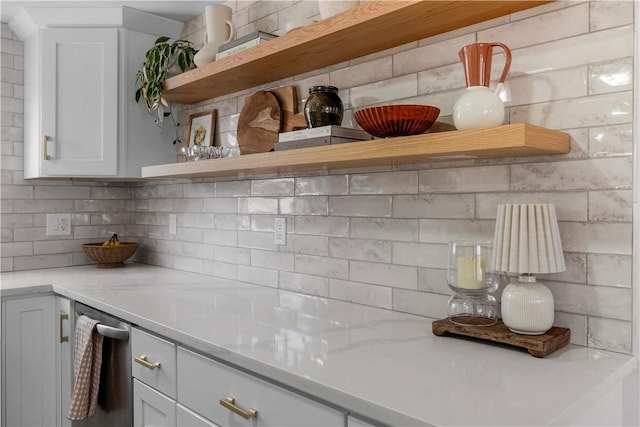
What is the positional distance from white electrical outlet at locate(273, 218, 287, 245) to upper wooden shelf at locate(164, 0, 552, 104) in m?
0.61

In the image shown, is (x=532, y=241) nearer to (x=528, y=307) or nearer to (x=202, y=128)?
(x=528, y=307)

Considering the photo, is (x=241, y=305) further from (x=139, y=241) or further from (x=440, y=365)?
(x=139, y=241)

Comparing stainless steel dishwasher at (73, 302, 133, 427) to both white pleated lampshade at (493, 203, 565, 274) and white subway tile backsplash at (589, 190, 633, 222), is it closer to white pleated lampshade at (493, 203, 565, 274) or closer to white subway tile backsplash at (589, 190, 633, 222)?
white pleated lampshade at (493, 203, 565, 274)

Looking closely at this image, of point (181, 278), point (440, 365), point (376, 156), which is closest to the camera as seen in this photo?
point (440, 365)

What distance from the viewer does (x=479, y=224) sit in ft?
4.97

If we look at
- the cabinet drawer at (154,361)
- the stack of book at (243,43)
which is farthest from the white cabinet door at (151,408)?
the stack of book at (243,43)

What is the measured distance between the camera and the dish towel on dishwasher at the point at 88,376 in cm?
196

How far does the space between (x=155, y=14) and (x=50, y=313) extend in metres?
1.61

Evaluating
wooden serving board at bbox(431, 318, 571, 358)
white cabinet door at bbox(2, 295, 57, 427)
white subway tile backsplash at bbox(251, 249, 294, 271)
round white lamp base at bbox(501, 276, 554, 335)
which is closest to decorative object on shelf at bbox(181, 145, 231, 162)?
white subway tile backsplash at bbox(251, 249, 294, 271)

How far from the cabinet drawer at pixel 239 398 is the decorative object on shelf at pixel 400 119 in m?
0.75

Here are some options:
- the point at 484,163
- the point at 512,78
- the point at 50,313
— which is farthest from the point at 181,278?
the point at 512,78

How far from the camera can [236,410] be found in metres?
1.30

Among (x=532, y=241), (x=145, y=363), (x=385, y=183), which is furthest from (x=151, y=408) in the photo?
(x=532, y=241)

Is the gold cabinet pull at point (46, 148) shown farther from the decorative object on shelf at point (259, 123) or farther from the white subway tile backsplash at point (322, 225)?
the white subway tile backsplash at point (322, 225)
